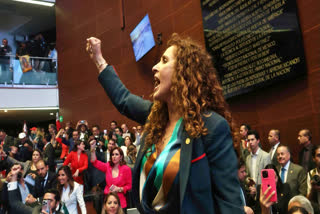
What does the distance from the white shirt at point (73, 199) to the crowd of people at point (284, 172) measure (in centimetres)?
203

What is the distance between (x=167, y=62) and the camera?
1205 mm

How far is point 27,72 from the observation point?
491 inches

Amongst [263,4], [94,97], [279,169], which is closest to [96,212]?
[279,169]

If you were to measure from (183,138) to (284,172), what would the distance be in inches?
133

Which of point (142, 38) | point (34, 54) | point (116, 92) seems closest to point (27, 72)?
point (34, 54)

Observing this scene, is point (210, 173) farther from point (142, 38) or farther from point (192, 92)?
point (142, 38)

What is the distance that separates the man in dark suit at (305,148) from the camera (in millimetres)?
4230

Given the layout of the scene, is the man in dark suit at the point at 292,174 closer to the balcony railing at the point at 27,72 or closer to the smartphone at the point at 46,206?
the smartphone at the point at 46,206

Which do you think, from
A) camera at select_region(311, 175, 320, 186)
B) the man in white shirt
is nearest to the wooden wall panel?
the man in white shirt

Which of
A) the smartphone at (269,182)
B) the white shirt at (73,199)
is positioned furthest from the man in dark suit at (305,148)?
the smartphone at (269,182)

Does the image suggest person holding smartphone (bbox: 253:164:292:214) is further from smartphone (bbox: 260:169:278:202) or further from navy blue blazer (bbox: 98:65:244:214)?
navy blue blazer (bbox: 98:65:244:214)

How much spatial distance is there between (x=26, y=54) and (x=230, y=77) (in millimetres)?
9792

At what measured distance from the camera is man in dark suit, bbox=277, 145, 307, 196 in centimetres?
387

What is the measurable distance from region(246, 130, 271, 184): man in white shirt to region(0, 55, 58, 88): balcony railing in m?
9.67
